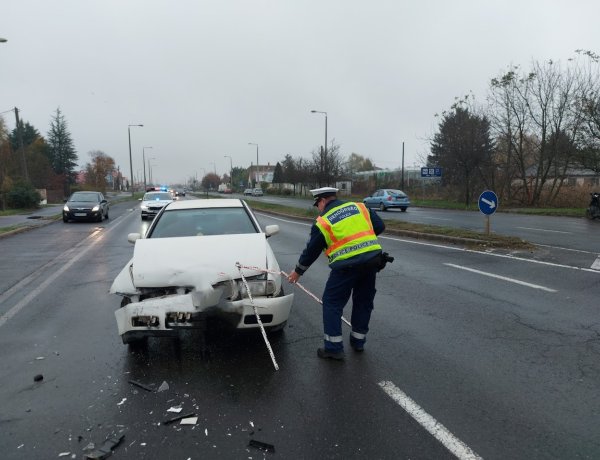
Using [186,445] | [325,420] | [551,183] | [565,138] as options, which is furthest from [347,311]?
[551,183]

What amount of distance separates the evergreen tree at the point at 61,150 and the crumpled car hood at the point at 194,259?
81286mm

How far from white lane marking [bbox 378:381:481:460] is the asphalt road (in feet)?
0.04

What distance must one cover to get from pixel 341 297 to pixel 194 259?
4.94 feet

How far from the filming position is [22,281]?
825 centimetres

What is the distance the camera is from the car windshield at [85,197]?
74.9 feet

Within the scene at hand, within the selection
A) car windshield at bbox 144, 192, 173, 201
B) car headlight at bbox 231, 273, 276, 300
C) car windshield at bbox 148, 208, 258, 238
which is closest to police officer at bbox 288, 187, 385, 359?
car headlight at bbox 231, 273, 276, 300

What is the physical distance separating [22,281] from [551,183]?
3386cm

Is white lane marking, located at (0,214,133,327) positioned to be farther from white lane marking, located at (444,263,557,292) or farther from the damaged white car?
white lane marking, located at (444,263,557,292)

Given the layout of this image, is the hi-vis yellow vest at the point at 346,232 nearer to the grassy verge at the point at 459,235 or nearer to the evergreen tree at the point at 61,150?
the grassy verge at the point at 459,235

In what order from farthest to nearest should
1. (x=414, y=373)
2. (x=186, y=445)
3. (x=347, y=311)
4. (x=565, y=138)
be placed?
(x=565, y=138) → (x=347, y=311) → (x=414, y=373) → (x=186, y=445)

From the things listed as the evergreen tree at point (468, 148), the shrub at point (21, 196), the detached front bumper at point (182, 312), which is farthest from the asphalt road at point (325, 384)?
the shrub at point (21, 196)

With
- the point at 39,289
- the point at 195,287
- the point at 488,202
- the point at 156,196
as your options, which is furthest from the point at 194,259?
the point at 156,196

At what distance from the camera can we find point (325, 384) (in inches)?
151

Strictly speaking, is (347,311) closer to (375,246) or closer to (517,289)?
(375,246)
